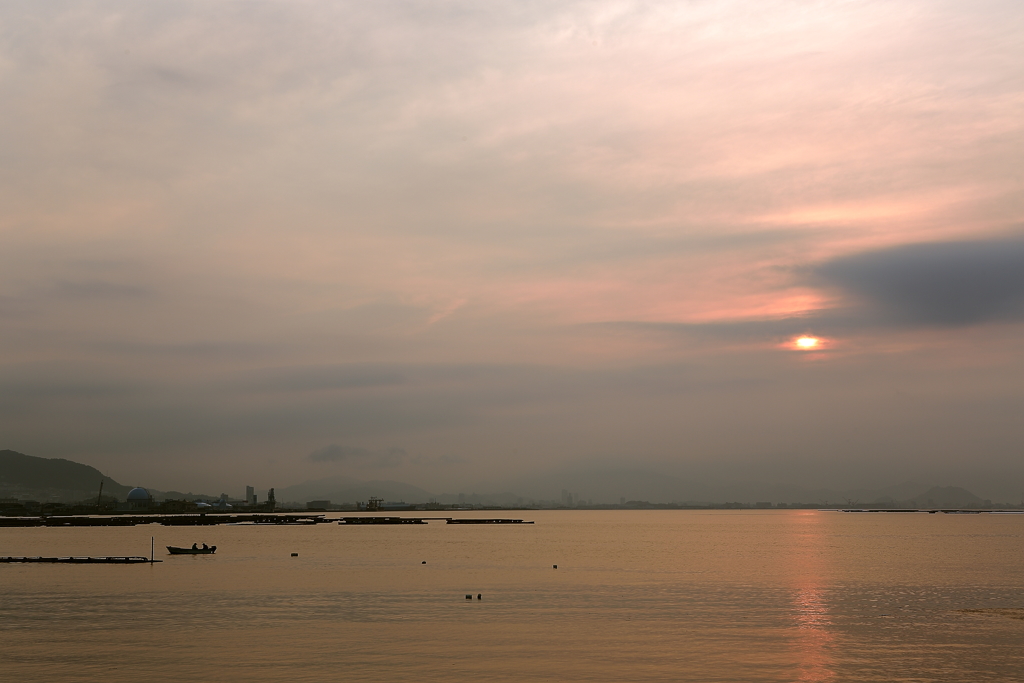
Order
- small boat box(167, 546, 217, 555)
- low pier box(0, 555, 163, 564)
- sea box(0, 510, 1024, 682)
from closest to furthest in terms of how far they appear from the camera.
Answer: sea box(0, 510, 1024, 682) < low pier box(0, 555, 163, 564) < small boat box(167, 546, 217, 555)

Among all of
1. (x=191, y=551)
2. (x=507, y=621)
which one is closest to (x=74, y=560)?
(x=191, y=551)

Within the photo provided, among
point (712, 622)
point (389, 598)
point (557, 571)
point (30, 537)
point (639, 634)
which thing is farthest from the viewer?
point (30, 537)

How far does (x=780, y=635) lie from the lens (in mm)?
62531

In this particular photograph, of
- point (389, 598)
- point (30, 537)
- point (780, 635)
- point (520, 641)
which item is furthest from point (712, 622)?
point (30, 537)

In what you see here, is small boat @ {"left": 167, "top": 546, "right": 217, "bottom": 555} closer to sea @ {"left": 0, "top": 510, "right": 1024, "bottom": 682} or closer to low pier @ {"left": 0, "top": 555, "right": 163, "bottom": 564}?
sea @ {"left": 0, "top": 510, "right": 1024, "bottom": 682}

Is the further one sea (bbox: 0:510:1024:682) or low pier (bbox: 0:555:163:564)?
low pier (bbox: 0:555:163:564)

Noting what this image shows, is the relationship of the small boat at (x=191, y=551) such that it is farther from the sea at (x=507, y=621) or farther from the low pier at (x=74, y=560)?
the low pier at (x=74, y=560)

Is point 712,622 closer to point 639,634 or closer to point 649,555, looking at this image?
point 639,634

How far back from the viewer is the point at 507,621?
6862cm

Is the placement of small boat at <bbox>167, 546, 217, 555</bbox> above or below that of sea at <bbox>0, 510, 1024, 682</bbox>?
below

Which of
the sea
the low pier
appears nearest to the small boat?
the sea

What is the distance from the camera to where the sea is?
50844mm

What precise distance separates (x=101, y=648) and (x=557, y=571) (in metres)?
65.8

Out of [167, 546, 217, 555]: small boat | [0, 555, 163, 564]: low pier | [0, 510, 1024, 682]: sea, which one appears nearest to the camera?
[0, 510, 1024, 682]: sea
